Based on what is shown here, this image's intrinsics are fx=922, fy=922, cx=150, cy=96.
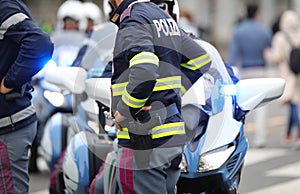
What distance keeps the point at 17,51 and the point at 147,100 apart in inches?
43.3

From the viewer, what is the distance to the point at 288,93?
45.6 ft

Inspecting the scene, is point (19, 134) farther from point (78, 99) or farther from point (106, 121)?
point (78, 99)

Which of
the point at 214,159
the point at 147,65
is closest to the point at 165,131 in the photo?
the point at 147,65

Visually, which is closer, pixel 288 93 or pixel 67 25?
pixel 67 25

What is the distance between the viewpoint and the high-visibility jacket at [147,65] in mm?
5156

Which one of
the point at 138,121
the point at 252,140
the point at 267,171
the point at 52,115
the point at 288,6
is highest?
the point at 138,121

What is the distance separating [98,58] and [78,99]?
0.59 metres

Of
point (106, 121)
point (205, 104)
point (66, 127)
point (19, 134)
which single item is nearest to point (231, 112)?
point (205, 104)

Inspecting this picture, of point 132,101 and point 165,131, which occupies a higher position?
point 132,101

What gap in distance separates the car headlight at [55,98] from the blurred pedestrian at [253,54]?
4154 millimetres

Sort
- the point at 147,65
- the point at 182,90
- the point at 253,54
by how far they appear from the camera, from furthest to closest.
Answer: the point at 253,54
the point at 182,90
the point at 147,65

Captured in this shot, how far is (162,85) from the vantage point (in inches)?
212

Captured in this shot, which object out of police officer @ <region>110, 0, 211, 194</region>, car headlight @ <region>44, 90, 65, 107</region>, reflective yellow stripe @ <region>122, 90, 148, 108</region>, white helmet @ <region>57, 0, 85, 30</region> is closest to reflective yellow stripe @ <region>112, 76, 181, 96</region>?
police officer @ <region>110, 0, 211, 194</region>

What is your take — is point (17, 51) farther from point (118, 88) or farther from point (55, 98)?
point (55, 98)
